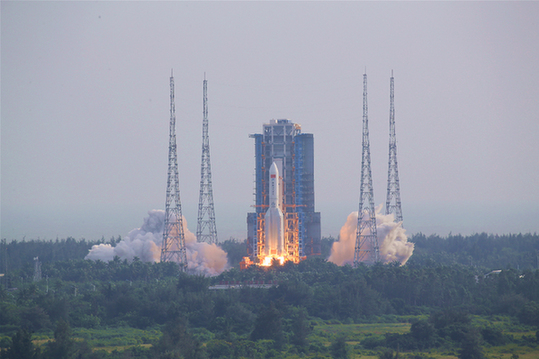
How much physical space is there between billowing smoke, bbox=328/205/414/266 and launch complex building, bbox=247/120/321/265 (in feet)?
29.8

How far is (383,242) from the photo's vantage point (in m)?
99.2

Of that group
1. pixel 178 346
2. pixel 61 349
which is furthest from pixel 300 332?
pixel 61 349

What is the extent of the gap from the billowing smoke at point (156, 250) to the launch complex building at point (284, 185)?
18.9 ft

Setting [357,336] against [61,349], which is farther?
[357,336]

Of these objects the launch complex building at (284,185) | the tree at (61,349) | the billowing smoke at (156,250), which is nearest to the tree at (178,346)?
the tree at (61,349)

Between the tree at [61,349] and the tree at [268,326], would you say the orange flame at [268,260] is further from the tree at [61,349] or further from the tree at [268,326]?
the tree at [61,349]

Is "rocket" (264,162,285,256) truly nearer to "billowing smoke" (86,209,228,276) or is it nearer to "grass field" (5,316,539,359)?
"billowing smoke" (86,209,228,276)

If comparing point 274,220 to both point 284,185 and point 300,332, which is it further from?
point 300,332

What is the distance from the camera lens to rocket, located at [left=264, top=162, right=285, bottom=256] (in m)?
90.9

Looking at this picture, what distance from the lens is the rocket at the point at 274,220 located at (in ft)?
298

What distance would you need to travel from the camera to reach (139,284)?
8731 centimetres

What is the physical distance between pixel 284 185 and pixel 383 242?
13855 mm

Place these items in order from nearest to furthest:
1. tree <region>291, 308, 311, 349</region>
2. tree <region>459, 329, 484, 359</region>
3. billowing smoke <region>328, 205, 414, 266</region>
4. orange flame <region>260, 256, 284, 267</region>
→ tree <region>459, 329, 484, 359</region>
tree <region>291, 308, 311, 349</region>
orange flame <region>260, 256, 284, 267</region>
billowing smoke <region>328, 205, 414, 266</region>

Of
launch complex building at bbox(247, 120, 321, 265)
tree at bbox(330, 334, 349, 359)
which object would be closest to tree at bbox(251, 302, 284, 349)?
tree at bbox(330, 334, 349, 359)
